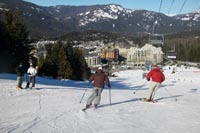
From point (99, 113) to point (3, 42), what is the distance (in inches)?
1657

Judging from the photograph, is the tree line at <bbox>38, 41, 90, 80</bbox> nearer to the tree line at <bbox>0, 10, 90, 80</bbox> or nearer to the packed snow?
the tree line at <bbox>0, 10, 90, 80</bbox>

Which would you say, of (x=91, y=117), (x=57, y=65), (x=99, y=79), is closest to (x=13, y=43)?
(x=57, y=65)

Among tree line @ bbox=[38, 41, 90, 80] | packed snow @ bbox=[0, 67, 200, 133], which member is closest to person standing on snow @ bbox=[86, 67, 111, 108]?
packed snow @ bbox=[0, 67, 200, 133]

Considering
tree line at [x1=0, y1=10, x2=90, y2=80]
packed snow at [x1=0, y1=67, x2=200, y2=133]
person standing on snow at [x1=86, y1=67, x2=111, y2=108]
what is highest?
tree line at [x1=0, y1=10, x2=90, y2=80]

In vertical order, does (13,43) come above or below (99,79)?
above

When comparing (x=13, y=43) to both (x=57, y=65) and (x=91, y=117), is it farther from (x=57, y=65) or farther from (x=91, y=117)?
(x=91, y=117)

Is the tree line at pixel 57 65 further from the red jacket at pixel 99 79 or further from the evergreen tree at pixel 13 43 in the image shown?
the red jacket at pixel 99 79

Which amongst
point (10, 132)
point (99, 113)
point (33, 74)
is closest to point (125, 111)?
point (99, 113)

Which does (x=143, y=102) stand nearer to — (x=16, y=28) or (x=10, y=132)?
(x=10, y=132)

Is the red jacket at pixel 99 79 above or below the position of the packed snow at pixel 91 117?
above

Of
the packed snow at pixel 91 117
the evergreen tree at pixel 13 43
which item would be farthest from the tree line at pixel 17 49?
the packed snow at pixel 91 117

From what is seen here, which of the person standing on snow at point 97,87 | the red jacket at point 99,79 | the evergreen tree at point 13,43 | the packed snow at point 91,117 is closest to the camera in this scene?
the packed snow at point 91,117

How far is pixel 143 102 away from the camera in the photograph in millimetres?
20797

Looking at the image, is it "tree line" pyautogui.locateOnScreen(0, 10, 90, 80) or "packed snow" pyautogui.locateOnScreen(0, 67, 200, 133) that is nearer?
"packed snow" pyautogui.locateOnScreen(0, 67, 200, 133)
